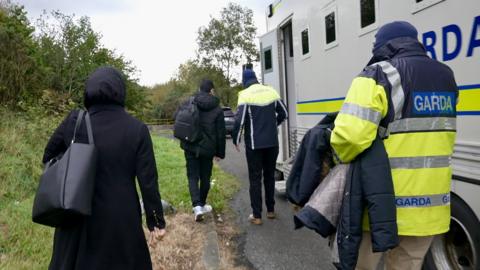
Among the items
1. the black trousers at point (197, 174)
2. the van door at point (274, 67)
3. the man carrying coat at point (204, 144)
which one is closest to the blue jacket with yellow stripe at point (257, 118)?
the man carrying coat at point (204, 144)

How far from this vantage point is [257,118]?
5.32 m

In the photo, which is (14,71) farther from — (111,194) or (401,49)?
(401,49)

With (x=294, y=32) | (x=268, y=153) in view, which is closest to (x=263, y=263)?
(x=268, y=153)

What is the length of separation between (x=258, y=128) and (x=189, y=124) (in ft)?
2.94

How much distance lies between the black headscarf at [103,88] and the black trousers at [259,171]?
295 cm

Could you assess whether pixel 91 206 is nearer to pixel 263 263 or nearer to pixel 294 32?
pixel 263 263

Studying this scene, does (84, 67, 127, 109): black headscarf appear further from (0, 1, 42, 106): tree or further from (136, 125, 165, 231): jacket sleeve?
(0, 1, 42, 106): tree

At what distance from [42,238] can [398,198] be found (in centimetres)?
375

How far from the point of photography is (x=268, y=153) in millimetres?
5426

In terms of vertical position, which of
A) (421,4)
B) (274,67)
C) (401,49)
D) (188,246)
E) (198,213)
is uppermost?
(421,4)

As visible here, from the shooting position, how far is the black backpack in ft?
17.6

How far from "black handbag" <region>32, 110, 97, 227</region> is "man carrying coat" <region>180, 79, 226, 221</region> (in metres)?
3.14

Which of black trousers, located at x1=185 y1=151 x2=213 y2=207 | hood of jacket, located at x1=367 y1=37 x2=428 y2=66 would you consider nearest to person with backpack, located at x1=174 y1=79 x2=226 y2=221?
black trousers, located at x1=185 y1=151 x2=213 y2=207

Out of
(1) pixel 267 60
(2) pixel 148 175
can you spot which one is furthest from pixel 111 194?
(1) pixel 267 60
